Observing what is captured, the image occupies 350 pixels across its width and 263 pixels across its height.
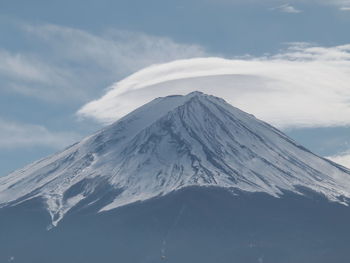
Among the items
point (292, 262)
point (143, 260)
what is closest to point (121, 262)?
point (143, 260)

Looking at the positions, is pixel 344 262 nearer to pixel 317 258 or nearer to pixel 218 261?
pixel 317 258

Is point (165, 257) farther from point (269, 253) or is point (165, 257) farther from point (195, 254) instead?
point (269, 253)

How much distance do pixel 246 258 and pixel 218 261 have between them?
513 centimetres

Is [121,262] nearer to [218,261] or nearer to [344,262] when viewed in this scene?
[218,261]

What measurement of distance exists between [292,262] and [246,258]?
325 inches

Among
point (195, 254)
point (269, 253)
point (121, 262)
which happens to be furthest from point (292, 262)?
point (121, 262)

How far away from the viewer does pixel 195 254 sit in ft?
654

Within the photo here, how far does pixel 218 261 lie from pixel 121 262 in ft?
58.7

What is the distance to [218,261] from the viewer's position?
196 meters

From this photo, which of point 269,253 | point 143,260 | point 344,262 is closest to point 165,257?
point 143,260

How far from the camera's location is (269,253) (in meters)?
199

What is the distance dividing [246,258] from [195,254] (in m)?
9.42

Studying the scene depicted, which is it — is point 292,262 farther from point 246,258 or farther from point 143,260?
point 143,260

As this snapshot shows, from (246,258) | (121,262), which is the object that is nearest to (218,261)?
(246,258)
